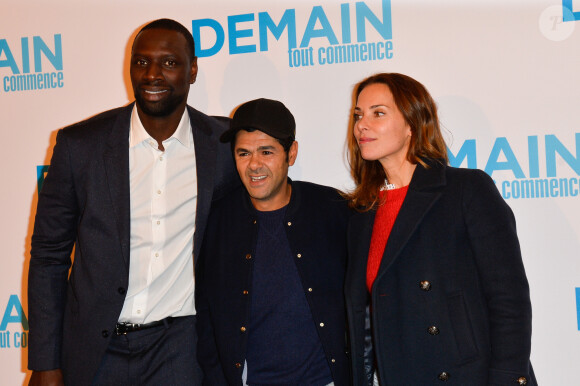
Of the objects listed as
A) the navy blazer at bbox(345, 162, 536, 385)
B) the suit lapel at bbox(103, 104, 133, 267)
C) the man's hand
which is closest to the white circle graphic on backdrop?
the navy blazer at bbox(345, 162, 536, 385)

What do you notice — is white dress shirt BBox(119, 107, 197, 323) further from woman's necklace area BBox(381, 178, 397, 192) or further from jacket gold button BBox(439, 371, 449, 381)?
jacket gold button BBox(439, 371, 449, 381)

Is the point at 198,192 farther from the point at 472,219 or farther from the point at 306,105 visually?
the point at 472,219

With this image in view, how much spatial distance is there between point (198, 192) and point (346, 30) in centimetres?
121

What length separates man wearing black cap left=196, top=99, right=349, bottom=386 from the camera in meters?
2.35

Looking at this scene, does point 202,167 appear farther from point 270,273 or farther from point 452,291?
point 452,291

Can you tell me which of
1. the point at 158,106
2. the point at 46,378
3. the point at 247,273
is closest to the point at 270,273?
the point at 247,273

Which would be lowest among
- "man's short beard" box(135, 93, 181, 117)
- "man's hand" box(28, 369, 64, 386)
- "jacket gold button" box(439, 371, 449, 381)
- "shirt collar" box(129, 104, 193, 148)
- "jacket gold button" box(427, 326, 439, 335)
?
"man's hand" box(28, 369, 64, 386)

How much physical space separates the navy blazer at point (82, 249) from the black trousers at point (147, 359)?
65mm

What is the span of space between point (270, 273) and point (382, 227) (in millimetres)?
485

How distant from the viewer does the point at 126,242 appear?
2404 millimetres

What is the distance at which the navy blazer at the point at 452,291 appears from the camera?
6.64 ft

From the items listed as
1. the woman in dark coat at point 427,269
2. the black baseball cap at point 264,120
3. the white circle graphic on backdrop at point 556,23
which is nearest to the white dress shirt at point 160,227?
the black baseball cap at point 264,120

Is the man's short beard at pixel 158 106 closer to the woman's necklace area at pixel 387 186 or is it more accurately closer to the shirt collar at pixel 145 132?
the shirt collar at pixel 145 132

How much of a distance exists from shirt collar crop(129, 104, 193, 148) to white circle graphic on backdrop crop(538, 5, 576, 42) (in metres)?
1.75
